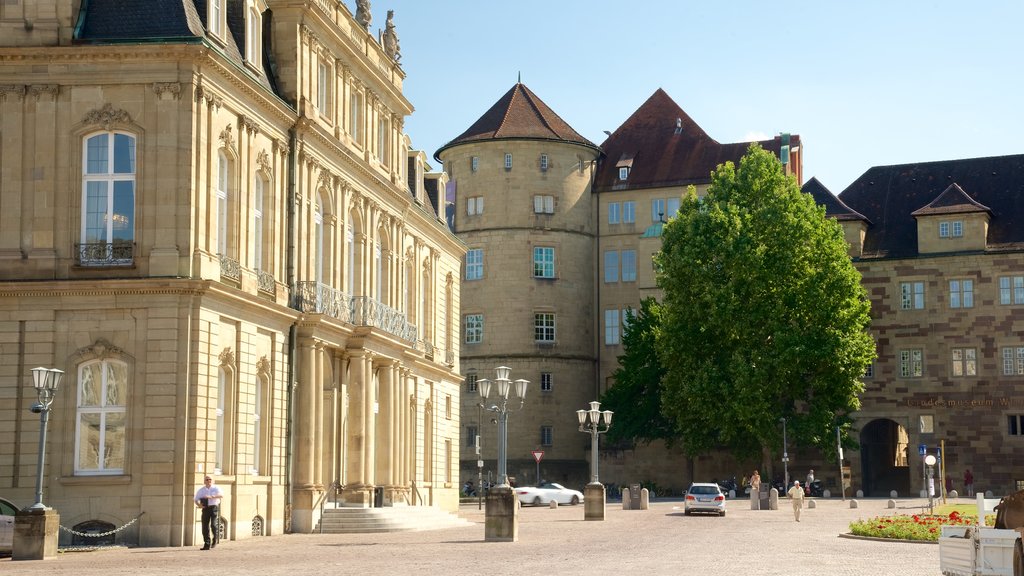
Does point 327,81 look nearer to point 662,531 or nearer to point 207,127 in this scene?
point 207,127

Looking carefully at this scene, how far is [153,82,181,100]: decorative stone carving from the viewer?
32.9m

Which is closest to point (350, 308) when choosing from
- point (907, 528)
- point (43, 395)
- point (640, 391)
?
point (43, 395)

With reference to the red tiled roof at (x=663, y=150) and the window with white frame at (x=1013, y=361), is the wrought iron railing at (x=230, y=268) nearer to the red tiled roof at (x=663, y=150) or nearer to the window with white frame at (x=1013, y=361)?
the window with white frame at (x=1013, y=361)

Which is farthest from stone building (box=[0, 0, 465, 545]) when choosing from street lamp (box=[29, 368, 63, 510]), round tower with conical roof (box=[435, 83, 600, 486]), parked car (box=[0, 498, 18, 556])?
round tower with conical roof (box=[435, 83, 600, 486])

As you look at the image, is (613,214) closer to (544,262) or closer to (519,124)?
(544,262)

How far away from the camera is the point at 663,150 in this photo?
90.2m

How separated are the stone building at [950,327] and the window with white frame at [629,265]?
11511 millimetres

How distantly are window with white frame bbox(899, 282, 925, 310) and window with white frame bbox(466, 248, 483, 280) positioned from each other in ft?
78.3

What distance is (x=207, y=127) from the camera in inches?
1320

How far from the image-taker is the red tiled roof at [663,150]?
8831cm

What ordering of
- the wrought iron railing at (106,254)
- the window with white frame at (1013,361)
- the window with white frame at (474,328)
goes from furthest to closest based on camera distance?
the window with white frame at (474,328) → the window with white frame at (1013,361) → the wrought iron railing at (106,254)

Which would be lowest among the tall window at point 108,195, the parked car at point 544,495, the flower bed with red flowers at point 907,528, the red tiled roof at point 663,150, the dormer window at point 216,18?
the parked car at point 544,495

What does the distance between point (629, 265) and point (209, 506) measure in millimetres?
58586

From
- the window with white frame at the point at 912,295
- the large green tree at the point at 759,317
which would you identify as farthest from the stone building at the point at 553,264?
the large green tree at the point at 759,317
